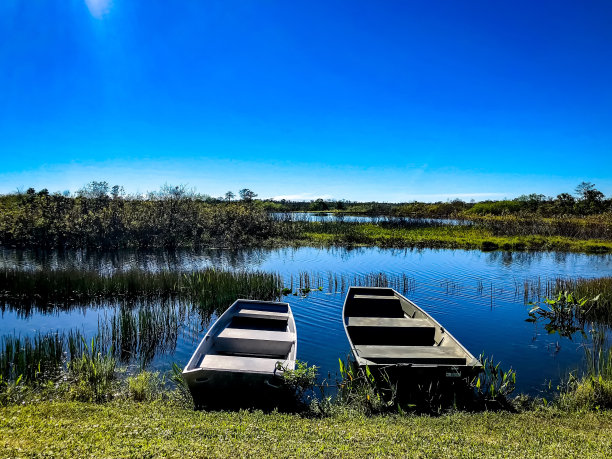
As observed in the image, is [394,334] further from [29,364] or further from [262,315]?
[29,364]

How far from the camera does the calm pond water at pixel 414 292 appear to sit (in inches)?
448

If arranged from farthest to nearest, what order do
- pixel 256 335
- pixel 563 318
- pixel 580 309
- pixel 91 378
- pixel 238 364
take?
pixel 563 318
pixel 580 309
pixel 256 335
pixel 91 378
pixel 238 364

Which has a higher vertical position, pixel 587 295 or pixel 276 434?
pixel 587 295

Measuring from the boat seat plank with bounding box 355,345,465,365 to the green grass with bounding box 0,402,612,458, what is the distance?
58.7 inches

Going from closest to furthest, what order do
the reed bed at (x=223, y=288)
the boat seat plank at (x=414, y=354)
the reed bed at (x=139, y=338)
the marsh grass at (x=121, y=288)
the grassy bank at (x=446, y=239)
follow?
the boat seat plank at (x=414, y=354) → the reed bed at (x=139, y=338) → the reed bed at (x=223, y=288) → the marsh grass at (x=121, y=288) → the grassy bank at (x=446, y=239)

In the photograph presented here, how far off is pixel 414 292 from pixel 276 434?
14.1 meters

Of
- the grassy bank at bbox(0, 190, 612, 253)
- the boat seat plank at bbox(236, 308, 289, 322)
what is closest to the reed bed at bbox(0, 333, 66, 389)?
the boat seat plank at bbox(236, 308, 289, 322)

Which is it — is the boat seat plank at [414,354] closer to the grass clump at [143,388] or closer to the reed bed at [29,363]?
the grass clump at [143,388]

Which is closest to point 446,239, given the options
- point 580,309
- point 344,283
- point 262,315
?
point 344,283

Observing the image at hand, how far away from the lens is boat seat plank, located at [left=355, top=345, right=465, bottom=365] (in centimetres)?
847

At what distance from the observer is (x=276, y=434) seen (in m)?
5.78

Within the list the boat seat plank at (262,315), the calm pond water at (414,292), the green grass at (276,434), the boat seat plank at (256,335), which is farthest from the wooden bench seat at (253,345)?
the green grass at (276,434)

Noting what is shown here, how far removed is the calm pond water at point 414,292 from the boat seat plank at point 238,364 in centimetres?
218

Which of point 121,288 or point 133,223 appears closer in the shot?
point 121,288
